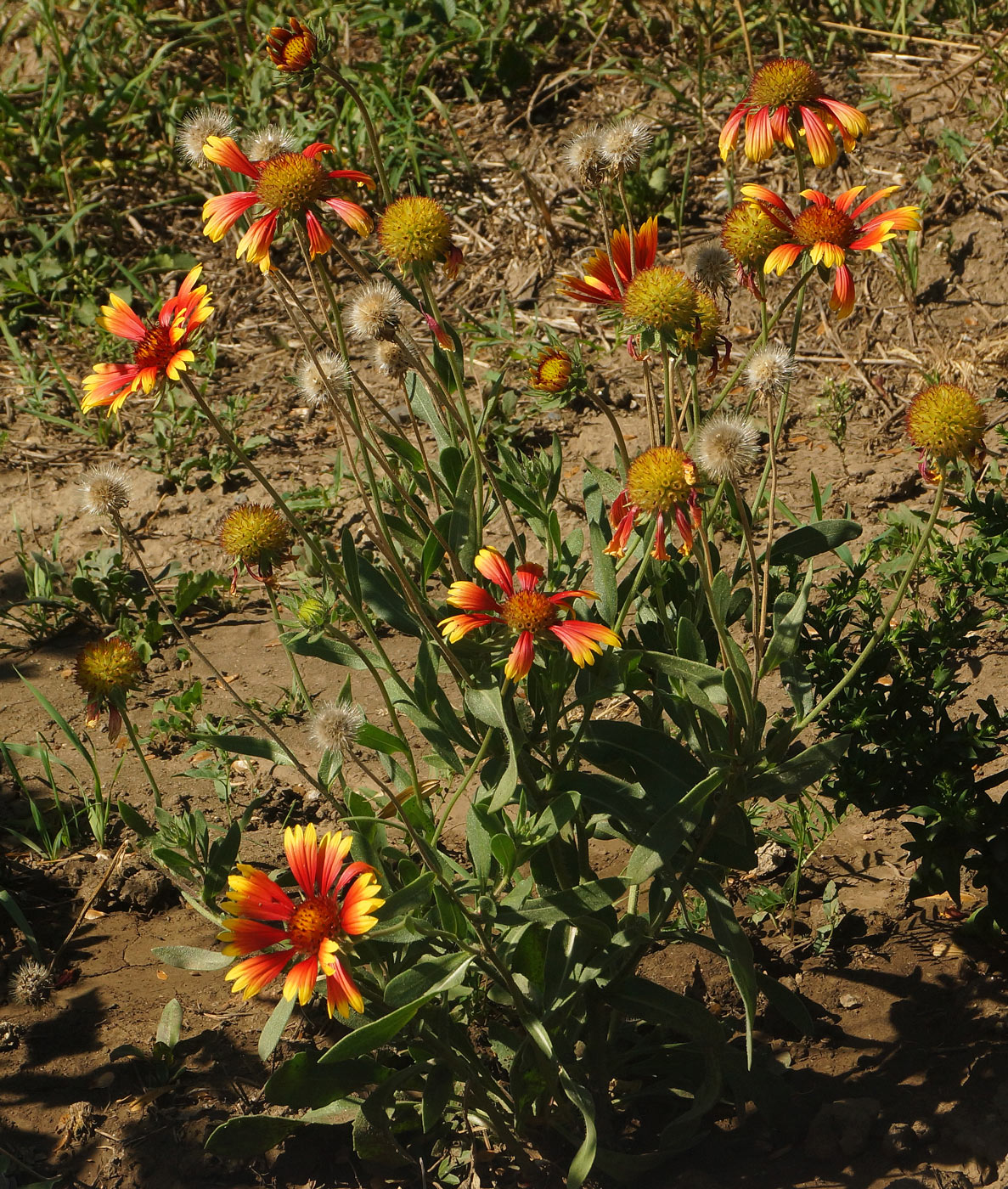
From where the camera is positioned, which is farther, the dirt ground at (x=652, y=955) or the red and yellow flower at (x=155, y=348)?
the dirt ground at (x=652, y=955)

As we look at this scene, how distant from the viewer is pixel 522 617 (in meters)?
1.63

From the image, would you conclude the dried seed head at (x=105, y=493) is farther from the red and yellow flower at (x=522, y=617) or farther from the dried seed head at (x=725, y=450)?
the dried seed head at (x=725, y=450)

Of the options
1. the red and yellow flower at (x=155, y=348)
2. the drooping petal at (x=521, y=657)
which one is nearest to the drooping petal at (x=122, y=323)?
the red and yellow flower at (x=155, y=348)

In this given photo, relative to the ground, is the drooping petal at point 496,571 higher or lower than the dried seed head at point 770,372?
lower

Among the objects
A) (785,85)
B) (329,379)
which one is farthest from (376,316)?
(785,85)

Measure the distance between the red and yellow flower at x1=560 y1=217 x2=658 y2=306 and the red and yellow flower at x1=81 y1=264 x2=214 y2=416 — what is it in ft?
1.98

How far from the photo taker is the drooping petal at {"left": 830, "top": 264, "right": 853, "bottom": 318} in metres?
1.86

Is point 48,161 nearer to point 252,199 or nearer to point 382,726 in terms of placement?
point 382,726

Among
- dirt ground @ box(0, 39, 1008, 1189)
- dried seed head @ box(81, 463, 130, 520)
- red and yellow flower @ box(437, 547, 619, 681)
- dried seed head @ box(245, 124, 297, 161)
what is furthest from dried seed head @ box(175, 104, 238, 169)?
dirt ground @ box(0, 39, 1008, 1189)

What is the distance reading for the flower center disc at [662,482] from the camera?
1.58 metres

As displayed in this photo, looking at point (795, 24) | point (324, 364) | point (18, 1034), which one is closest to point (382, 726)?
point (18, 1034)

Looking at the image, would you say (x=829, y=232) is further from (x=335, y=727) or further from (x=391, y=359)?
(x=335, y=727)

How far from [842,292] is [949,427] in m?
0.32

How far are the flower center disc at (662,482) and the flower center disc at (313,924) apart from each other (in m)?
0.69
